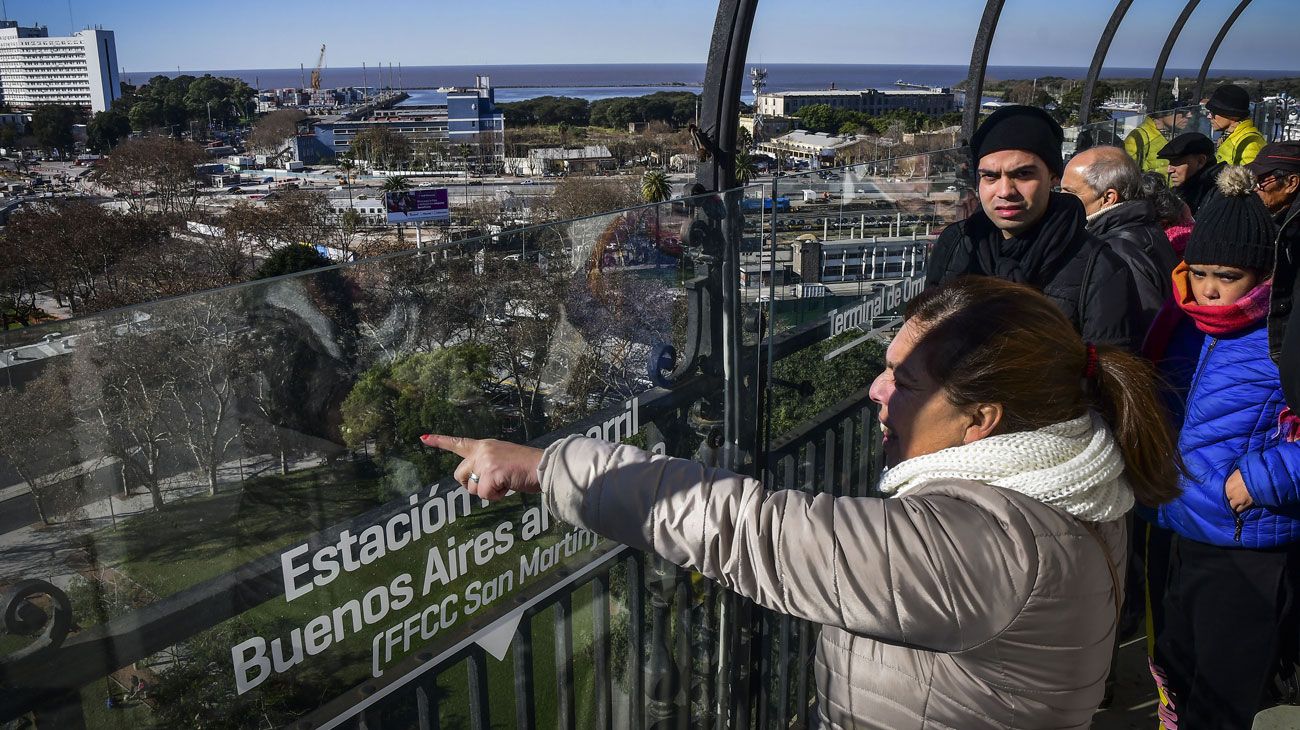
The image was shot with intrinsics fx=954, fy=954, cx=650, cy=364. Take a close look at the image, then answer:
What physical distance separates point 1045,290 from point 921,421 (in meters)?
1.33

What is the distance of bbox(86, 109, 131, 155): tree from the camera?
205 feet

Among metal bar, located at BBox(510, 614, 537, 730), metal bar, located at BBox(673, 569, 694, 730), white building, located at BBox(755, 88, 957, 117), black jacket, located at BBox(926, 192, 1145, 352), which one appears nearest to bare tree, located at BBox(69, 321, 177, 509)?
metal bar, located at BBox(510, 614, 537, 730)

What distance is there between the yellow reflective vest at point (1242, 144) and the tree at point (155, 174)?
5015 centimetres

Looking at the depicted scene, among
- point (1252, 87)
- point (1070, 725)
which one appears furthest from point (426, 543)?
point (1252, 87)

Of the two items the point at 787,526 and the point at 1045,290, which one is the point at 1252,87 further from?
the point at 787,526

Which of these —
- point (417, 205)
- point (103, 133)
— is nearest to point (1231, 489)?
point (417, 205)

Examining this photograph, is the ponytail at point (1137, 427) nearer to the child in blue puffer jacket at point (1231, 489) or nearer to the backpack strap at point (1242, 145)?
the child in blue puffer jacket at point (1231, 489)

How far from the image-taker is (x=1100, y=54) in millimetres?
8031

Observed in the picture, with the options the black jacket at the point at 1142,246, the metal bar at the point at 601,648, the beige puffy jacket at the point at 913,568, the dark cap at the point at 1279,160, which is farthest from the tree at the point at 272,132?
the beige puffy jacket at the point at 913,568

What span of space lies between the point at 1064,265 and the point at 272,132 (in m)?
95.5

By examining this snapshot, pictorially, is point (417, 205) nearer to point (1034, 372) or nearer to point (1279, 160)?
point (1279, 160)

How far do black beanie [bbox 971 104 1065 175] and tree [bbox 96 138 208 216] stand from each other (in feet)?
169

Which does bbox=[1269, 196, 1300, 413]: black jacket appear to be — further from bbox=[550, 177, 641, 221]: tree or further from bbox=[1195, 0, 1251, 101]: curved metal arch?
bbox=[550, 177, 641, 221]: tree

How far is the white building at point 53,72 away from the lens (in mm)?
77312
